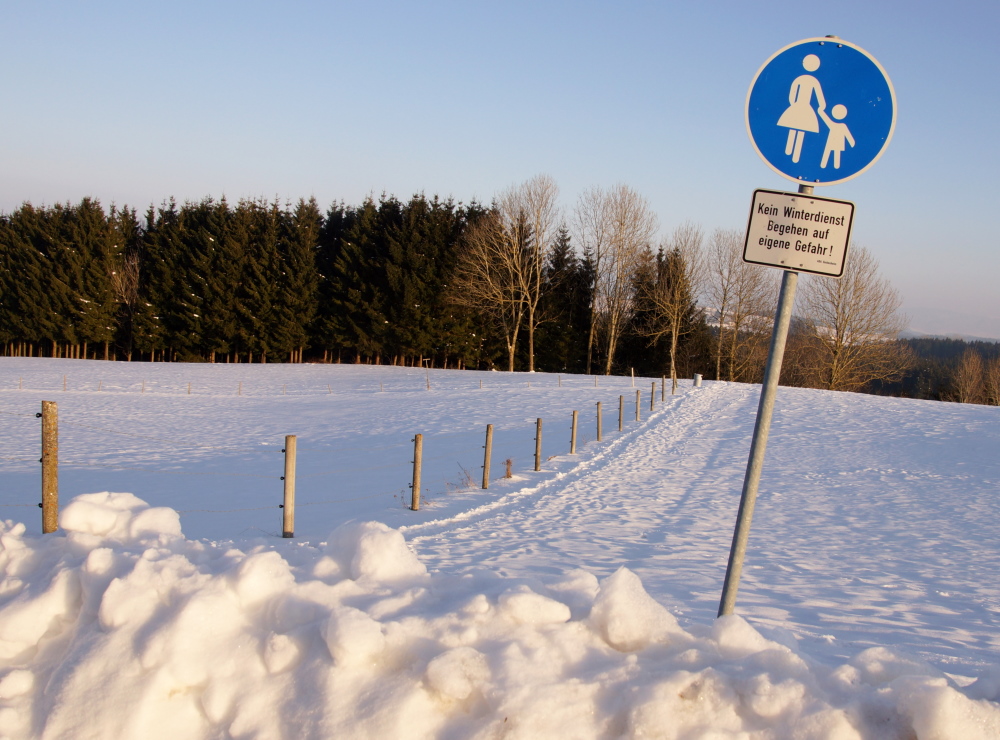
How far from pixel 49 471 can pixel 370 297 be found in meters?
51.0

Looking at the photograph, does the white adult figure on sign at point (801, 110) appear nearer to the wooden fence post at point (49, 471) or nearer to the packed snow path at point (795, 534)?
the packed snow path at point (795, 534)

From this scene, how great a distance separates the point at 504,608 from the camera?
309cm

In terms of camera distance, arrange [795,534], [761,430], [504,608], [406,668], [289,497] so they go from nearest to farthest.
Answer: [406,668], [504,608], [761,430], [289,497], [795,534]

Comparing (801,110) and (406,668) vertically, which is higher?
(801,110)

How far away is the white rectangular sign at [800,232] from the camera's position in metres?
3.23

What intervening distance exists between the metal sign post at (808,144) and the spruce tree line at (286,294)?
162 feet

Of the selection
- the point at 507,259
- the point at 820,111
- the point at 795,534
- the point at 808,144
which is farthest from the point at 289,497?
the point at 507,259

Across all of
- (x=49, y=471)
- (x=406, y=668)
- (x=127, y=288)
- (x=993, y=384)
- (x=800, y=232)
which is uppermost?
(x=800, y=232)

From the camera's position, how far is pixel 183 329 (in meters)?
58.4

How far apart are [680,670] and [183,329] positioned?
62.4 metres

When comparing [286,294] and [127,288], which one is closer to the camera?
[286,294]

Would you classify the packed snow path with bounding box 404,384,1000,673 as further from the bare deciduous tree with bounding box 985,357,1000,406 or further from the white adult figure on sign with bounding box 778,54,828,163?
the bare deciduous tree with bounding box 985,357,1000,406

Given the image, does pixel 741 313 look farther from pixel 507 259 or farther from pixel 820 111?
pixel 820 111

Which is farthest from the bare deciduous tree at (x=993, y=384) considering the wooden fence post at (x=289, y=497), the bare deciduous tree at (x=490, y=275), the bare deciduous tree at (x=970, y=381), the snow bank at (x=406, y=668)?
the snow bank at (x=406, y=668)
